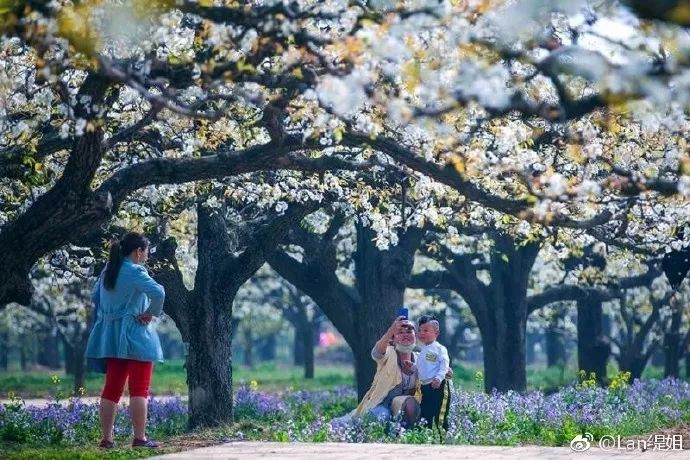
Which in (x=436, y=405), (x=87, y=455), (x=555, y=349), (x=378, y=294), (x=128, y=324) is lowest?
(x=87, y=455)

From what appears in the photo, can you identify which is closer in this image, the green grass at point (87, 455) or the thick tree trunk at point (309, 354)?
the green grass at point (87, 455)

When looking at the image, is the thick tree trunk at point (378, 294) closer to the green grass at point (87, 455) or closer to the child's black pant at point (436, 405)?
the child's black pant at point (436, 405)

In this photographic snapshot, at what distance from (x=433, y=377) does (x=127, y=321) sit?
12.9 ft

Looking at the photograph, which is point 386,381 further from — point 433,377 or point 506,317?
point 506,317

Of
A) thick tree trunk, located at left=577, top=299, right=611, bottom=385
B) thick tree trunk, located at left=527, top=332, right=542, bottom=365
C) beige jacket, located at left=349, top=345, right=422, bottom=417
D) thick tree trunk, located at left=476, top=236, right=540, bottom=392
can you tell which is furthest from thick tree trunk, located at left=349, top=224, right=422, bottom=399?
thick tree trunk, located at left=527, top=332, right=542, bottom=365

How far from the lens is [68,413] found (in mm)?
16906

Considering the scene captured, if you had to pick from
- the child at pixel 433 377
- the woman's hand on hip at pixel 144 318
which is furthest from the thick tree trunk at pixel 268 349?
the woman's hand on hip at pixel 144 318

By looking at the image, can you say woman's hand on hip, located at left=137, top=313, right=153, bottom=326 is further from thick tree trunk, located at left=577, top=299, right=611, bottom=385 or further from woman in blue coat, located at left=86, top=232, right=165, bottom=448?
thick tree trunk, located at left=577, top=299, right=611, bottom=385

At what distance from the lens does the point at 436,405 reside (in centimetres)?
1392

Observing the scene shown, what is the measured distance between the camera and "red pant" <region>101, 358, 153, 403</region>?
1165 centimetres

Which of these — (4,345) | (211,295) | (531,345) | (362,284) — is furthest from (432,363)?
(531,345)

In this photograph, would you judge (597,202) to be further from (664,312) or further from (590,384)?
(664,312)

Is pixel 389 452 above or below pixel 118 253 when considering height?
below

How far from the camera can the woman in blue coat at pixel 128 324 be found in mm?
11469
